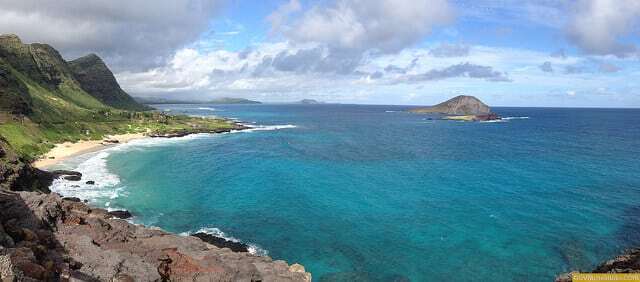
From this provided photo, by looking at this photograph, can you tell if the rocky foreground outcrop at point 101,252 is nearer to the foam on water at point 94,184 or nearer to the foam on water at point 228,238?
the foam on water at point 228,238

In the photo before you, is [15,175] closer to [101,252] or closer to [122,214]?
→ [122,214]

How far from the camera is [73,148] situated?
118 meters

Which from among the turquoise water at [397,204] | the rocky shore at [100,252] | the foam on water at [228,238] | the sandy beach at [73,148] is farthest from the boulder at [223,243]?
the sandy beach at [73,148]

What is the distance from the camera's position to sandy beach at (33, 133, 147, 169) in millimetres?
95500

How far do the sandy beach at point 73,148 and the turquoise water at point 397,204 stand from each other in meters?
6.71

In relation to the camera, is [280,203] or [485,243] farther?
[280,203]

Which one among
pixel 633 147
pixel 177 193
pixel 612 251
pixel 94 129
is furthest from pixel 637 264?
pixel 94 129

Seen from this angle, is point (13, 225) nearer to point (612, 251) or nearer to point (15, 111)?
point (612, 251)

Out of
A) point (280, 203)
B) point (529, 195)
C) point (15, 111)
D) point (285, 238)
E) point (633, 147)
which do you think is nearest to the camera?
point (285, 238)

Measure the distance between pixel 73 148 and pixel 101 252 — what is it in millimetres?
103573

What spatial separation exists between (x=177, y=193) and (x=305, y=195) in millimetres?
23169

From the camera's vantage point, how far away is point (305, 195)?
237 feet

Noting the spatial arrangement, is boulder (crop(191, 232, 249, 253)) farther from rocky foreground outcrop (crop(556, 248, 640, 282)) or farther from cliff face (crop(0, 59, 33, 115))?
cliff face (crop(0, 59, 33, 115))

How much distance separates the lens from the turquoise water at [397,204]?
45.8 m
